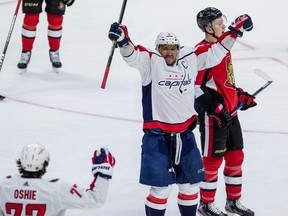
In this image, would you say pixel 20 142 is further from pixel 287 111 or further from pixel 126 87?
pixel 287 111

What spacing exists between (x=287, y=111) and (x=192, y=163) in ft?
8.55

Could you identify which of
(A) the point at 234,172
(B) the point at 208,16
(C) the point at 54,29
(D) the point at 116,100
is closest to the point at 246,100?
(A) the point at 234,172

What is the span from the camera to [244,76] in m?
7.88

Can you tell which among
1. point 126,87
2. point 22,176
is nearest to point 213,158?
point 22,176

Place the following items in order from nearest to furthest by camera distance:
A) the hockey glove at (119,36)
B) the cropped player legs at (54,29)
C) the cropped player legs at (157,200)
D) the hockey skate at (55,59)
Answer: the hockey glove at (119,36), the cropped player legs at (157,200), the cropped player legs at (54,29), the hockey skate at (55,59)

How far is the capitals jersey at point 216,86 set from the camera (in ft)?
15.7

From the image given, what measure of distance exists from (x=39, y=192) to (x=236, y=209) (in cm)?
181

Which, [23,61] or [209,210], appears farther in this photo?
[23,61]

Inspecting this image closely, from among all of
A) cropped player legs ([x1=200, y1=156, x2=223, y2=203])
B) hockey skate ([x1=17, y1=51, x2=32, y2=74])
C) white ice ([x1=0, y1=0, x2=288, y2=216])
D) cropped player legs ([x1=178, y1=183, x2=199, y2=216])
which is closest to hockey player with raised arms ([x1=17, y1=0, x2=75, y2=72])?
hockey skate ([x1=17, y1=51, x2=32, y2=74])

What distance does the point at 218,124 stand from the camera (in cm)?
482

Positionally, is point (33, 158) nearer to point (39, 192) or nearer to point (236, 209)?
point (39, 192)

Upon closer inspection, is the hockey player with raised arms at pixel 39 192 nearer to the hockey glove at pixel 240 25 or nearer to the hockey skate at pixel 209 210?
the hockey glove at pixel 240 25

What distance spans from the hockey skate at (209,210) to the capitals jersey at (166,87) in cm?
61

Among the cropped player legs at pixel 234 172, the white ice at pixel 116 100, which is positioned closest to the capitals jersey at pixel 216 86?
the cropped player legs at pixel 234 172
